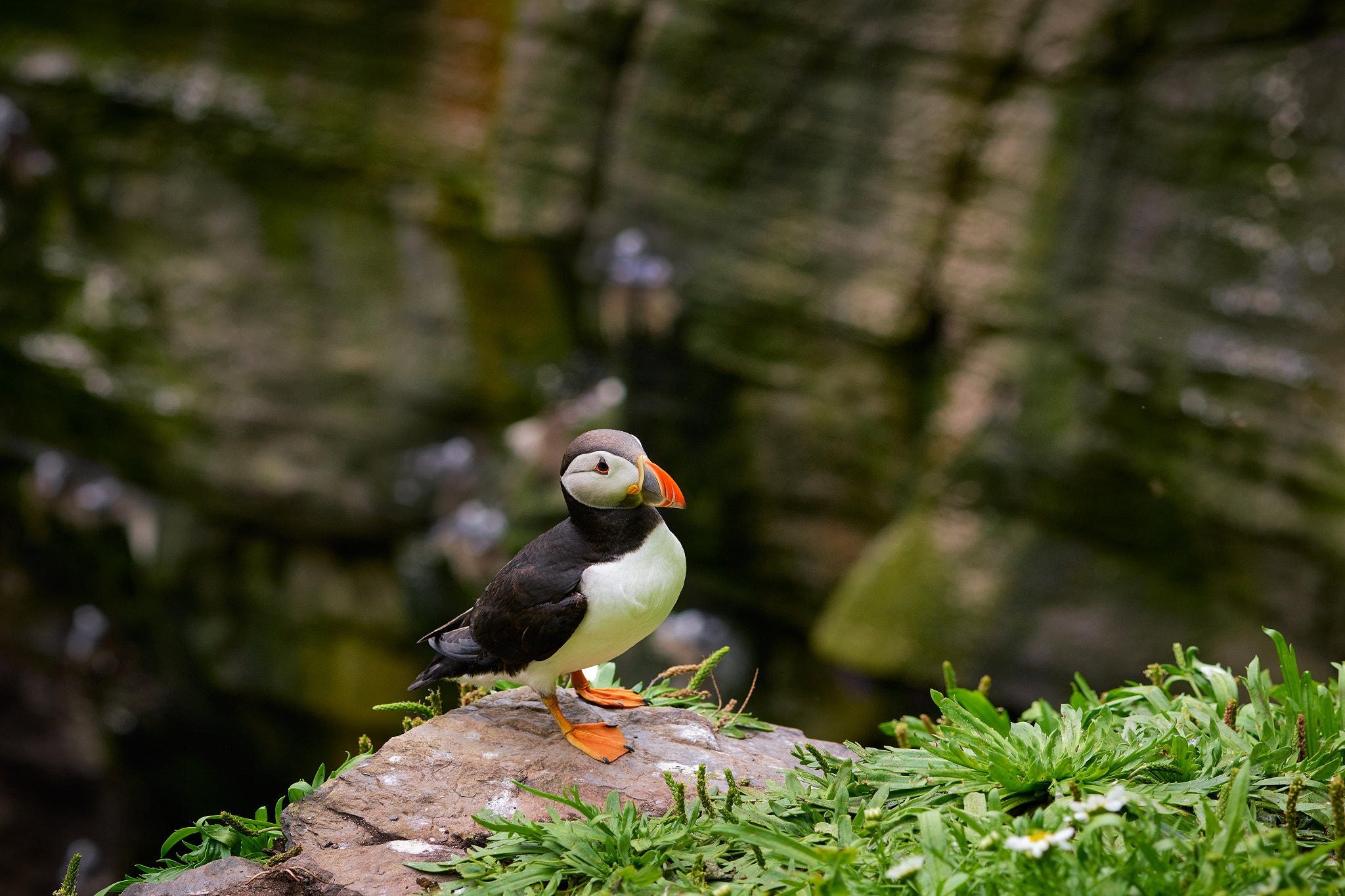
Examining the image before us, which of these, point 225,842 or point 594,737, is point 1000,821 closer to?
point 594,737

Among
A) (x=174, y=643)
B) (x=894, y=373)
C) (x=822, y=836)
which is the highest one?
(x=894, y=373)

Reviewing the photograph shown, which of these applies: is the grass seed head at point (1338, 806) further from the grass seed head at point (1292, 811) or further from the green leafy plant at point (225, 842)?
the green leafy plant at point (225, 842)

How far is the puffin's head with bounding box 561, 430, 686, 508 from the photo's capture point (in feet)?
7.20

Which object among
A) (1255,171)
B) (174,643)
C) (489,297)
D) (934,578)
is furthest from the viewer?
(174,643)

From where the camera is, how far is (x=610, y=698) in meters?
2.72

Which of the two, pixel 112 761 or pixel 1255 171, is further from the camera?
pixel 112 761

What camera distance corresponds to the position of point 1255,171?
4.39 m

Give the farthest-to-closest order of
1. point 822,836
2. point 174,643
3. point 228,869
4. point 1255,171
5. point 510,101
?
point 174,643
point 510,101
point 1255,171
point 228,869
point 822,836

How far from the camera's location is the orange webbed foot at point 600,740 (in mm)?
2393

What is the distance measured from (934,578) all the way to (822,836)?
3464 millimetres

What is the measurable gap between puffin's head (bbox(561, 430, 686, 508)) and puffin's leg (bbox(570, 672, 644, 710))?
2.03ft

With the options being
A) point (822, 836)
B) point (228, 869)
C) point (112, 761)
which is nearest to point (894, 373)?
point (822, 836)

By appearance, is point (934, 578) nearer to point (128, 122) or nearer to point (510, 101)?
point (510, 101)

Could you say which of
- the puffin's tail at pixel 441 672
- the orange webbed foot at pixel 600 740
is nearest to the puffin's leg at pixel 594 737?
the orange webbed foot at pixel 600 740
